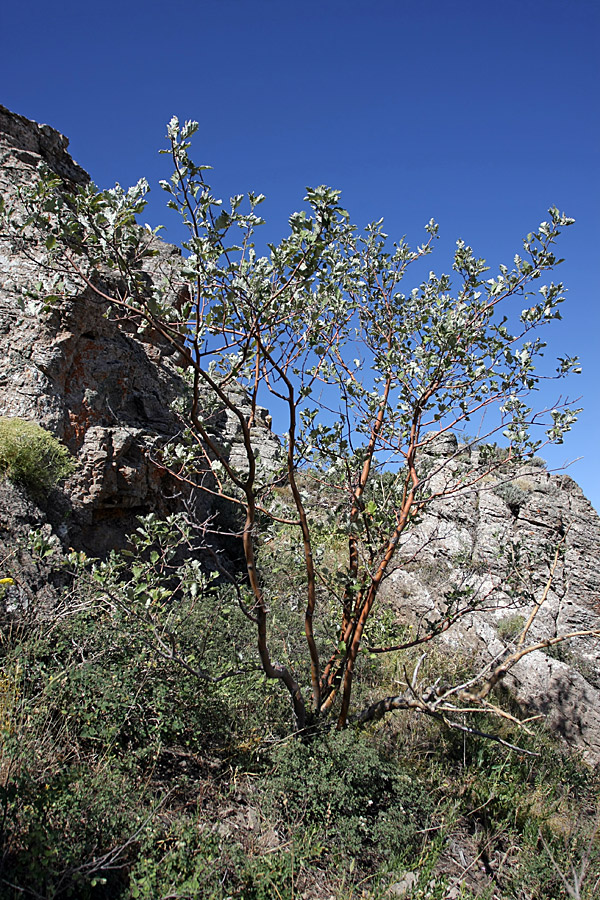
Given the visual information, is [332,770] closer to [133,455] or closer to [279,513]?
[279,513]

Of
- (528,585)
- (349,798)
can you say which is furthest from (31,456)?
(528,585)

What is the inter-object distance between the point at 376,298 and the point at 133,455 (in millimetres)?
3544

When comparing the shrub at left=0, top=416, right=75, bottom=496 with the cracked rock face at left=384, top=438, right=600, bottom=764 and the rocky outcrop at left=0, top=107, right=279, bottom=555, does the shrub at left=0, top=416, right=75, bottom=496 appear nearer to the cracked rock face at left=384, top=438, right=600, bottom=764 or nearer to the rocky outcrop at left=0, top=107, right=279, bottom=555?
the rocky outcrop at left=0, top=107, right=279, bottom=555

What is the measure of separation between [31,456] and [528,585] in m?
4.76

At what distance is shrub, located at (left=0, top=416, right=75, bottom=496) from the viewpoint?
4.93 metres

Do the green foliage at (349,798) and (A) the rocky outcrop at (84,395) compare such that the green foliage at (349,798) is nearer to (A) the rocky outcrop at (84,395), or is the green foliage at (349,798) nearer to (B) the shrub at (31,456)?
(A) the rocky outcrop at (84,395)

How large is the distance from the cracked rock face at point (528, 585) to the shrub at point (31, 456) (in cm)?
373

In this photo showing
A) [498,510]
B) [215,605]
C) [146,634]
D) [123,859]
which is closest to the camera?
[123,859]

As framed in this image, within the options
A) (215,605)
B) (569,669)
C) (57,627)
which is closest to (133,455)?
Answer: (215,605)

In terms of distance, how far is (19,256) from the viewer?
245 inches

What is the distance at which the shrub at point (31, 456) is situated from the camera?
4.93 metres

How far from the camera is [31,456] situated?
16.5 feet

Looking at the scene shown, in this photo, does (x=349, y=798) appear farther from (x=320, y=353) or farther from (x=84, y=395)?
(x=84, y=395)

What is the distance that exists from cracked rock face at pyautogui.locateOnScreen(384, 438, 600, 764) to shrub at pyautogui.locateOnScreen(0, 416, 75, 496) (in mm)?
3726
